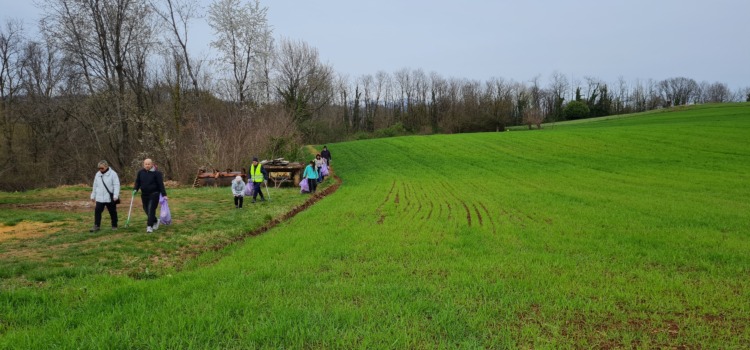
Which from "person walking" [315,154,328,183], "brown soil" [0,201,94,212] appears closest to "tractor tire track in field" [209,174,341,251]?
"person walking" [315,154,328,183]

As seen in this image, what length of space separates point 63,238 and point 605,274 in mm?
10744

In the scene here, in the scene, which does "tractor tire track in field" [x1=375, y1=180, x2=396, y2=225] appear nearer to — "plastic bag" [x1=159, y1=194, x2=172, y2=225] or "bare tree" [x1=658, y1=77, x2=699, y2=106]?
"plastic bag" [x1=159, y1=194, x2=172, y2=225]

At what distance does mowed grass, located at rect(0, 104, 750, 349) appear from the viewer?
13.1ft

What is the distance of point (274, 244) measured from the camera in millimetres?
8297

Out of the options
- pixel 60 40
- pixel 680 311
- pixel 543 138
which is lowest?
pixel 680 311

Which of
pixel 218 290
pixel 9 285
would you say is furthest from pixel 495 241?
pixel 9 285

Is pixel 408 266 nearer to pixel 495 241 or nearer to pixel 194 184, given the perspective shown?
pixel 495 241

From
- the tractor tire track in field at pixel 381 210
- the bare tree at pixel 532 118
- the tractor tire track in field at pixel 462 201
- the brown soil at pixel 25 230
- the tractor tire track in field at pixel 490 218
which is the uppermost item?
the bare tree at pixel 532 118

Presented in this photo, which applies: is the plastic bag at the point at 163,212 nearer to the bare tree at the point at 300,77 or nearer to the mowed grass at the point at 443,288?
the mowed grass at the point at 443,288

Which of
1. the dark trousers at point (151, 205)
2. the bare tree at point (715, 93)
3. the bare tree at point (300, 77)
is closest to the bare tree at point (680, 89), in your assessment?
the bare tree at point (715, 93)

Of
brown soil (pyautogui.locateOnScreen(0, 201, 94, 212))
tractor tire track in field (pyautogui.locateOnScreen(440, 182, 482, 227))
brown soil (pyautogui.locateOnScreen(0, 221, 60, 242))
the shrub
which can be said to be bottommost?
tractor tire track in field (pyautogui.locateOnScreen(440, 182, 482, 227))

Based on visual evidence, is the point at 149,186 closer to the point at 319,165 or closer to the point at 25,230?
the point at 25,230

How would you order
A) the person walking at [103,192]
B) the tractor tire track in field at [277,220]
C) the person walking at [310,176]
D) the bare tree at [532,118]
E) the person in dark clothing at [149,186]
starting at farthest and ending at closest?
1. the bare tree at [532,118]
2. the person walking at [310,176]
3. the person in dark clothing at [149,186]
4. the person walking at [103,192]
5. the tractor tire track in field at [277,220]

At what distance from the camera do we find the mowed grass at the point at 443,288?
400 centimetres
